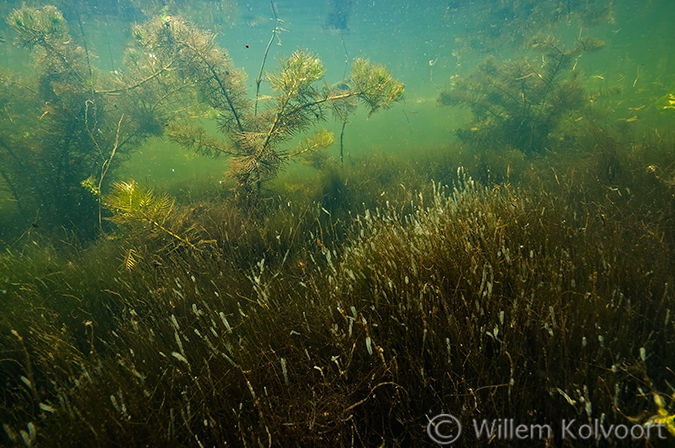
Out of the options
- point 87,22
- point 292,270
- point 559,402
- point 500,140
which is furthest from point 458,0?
point 559,402

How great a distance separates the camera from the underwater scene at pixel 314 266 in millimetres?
1644

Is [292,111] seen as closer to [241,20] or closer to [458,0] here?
[458,0]

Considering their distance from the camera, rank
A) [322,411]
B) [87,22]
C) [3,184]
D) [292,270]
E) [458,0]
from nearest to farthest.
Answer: [322,411] → [292,270] → [3,184] → [87,22] → [458,0]

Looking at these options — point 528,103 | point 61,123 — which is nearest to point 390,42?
point 528,103

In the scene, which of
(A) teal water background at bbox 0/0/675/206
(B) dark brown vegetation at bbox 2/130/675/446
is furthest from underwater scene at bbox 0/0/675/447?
(A) teal water background at bbox 0/0/675/206

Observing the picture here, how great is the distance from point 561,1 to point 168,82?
23727 mm

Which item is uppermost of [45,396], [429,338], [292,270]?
[429,338]

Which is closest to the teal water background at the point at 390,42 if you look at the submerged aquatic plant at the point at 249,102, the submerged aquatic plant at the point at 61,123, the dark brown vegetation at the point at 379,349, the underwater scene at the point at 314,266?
the submerged aquatic plant at the point at 61,123

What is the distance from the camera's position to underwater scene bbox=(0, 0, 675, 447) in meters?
1.64

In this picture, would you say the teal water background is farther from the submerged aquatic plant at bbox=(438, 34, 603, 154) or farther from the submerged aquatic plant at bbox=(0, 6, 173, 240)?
the submerged aquatic plant at bbox=(438, 34, 603, 154)

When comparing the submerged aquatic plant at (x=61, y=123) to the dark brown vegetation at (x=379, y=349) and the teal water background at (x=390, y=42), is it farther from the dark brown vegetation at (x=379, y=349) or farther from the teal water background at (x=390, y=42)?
the dark brown vegetation at (x=379, y=349)

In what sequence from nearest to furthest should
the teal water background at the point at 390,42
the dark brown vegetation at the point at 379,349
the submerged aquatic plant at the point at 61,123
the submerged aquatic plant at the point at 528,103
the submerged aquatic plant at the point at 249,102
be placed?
the dark brown vegetation at the point at 379,349
the submerged aquatic plant at the point at 249,102
the submerged aquatic plant at the point at 61,123
the submerged aquatic plant at the point at 528,103
the teal water background at the point at 390,42

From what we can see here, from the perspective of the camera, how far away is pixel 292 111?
6.04 meters

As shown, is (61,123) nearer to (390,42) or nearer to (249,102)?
(249,102)
